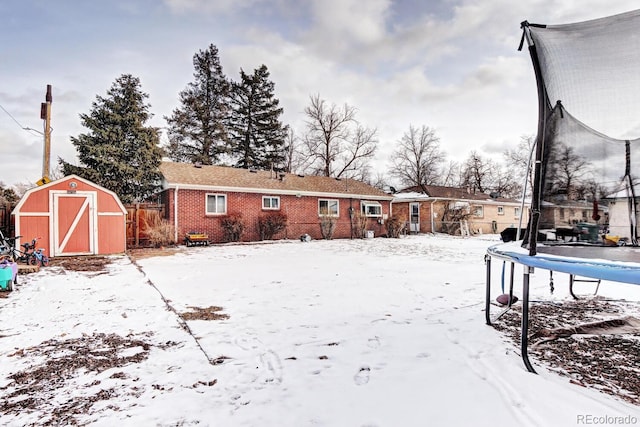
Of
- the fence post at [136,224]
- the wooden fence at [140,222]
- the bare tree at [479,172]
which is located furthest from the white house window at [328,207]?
the bare tree at [479,172]

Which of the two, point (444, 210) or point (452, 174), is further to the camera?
point (452, 174)

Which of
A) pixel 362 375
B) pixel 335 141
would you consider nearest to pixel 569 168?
pixel 362 375

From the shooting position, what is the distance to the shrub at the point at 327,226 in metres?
17.4

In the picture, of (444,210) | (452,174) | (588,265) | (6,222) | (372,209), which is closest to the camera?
(588,265)

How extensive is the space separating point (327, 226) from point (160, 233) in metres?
8.31

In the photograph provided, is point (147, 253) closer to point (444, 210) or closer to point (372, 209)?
point (372, 209)

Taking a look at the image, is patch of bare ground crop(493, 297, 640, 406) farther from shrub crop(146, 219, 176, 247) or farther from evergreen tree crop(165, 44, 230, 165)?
evergreen tree crop(165, 44, 230, 165)

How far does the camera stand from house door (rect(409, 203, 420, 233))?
77.1 ft

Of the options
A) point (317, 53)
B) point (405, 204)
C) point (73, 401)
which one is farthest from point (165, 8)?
point (405, 204)

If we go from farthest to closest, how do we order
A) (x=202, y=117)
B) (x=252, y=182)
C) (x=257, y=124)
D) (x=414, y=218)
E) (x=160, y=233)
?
(x=257, y=124)
(x=202, y=117)
(x=414, y=218)
(x=252, y=182)
(x=160, y=233)

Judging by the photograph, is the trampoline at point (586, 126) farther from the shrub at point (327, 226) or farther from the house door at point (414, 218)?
the house door at point (414, 218)

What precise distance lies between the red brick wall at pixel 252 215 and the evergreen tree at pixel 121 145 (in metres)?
2.53

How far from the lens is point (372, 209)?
20.0 meters

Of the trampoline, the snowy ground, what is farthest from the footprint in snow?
the trampoline
